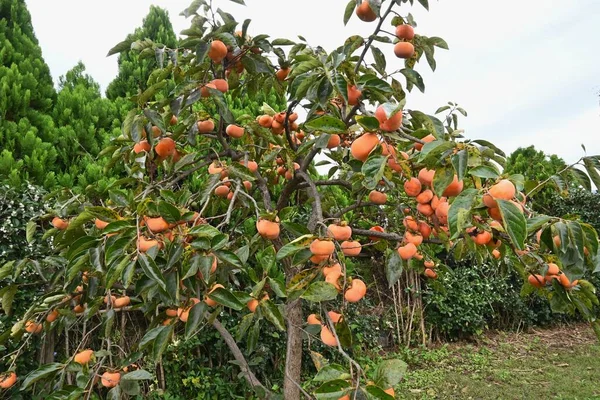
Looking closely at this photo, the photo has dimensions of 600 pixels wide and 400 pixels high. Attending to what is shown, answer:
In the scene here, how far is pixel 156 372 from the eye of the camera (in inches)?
111

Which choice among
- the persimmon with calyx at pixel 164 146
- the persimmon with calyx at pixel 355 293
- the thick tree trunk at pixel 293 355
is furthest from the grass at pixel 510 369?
the persimmon with calyx at pixel 164 146

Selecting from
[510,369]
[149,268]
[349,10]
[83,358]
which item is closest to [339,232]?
[149,268]

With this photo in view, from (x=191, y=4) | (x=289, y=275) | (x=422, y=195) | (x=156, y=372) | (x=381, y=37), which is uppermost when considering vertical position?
(x=191, y=4)

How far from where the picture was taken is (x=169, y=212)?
3.25 feet

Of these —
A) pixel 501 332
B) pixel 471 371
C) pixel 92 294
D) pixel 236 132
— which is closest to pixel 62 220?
pixel 92 294

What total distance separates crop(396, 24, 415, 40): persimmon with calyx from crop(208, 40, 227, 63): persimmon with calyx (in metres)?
0.54

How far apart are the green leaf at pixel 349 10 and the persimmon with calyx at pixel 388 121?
1.77ft

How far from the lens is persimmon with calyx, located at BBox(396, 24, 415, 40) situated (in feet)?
4.31

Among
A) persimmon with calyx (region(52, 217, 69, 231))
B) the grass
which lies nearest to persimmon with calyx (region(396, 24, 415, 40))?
persimmon with calyx (region(52, 217, 69, 231))

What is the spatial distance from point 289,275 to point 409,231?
44cm

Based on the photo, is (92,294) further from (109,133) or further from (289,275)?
(109,133)

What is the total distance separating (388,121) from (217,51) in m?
0.66

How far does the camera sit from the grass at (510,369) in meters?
3.32

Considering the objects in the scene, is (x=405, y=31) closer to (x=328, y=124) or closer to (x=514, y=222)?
(x=328, y=124)
